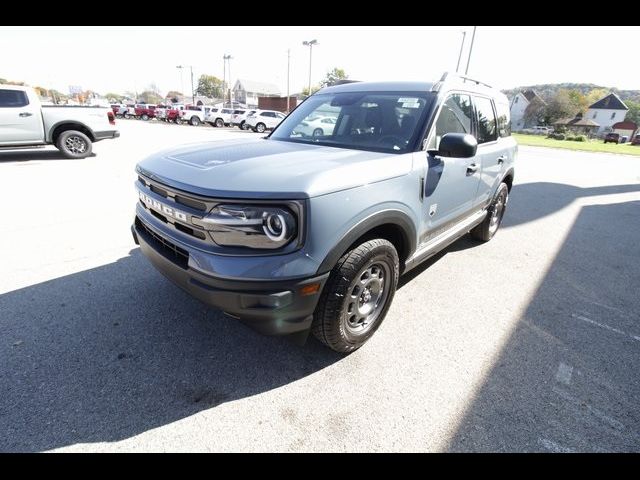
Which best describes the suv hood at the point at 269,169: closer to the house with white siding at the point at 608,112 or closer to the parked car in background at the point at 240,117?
the parked car in background at the point at 240,117

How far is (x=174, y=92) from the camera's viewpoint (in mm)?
147250

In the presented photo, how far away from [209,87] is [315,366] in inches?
4778

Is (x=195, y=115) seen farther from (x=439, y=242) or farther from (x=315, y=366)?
(x=315, y=366)

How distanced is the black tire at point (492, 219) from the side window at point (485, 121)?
879 millimetres

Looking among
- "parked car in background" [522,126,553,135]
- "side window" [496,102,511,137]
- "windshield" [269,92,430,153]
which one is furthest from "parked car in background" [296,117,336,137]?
"parked car in background" [522,126,553,135]

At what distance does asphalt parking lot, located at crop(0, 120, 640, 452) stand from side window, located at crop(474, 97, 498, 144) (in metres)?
1.52

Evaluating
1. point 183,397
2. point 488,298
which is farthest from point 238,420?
point 488,298

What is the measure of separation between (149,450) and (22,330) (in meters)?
1.65

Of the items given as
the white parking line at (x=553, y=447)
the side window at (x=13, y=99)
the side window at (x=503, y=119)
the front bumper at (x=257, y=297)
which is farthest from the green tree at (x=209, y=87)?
the white parking line at (x=553, y=447)

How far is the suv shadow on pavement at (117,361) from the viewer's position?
1.95 meters

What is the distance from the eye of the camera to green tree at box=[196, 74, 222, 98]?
107812 mm

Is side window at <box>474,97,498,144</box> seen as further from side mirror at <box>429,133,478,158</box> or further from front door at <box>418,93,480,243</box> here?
side mirror at <box>429,133,478,158</box>

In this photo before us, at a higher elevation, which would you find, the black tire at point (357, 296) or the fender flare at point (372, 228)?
the fender flare at point (372, 228)

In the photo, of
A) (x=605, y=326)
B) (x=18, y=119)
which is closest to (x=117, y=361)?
(x=605, y=326)
